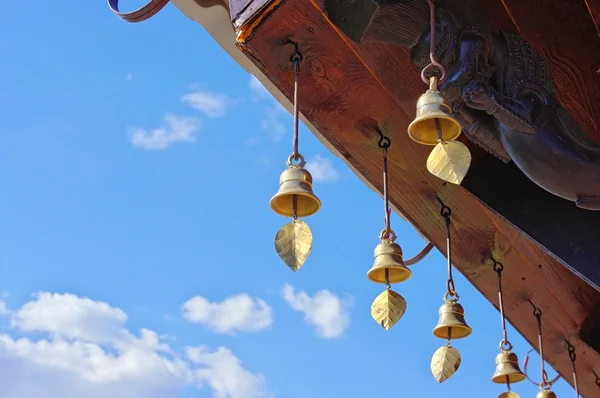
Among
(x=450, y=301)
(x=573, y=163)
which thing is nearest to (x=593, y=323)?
(x=450, y=301)

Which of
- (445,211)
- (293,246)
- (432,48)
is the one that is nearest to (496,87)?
(432,48)

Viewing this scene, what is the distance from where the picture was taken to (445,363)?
4.00 m

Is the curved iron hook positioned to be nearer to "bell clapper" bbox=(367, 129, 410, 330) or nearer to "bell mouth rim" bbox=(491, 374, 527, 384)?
"bell clapper" bbox=(367, 129, 410, 330)

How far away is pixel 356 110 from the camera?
148 inches

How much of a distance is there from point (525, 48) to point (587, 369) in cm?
355

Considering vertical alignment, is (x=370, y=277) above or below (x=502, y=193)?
below

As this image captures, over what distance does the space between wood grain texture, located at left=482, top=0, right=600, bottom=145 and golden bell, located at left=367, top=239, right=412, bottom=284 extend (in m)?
1.07

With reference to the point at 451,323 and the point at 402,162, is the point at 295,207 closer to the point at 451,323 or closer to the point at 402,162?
the point at 402,162

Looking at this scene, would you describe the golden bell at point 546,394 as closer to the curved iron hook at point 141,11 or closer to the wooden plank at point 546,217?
the wooden plank at point 546,217

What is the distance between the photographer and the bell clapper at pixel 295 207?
9.95 ft

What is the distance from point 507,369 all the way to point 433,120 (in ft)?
7.89

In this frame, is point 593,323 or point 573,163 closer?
point 573,163

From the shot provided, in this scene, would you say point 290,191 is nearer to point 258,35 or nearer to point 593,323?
point 258,35

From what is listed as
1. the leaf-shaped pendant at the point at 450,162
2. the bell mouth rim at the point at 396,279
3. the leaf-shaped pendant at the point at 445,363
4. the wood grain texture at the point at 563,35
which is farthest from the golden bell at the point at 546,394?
the leaf-shaped pendant at the point at 450,162
